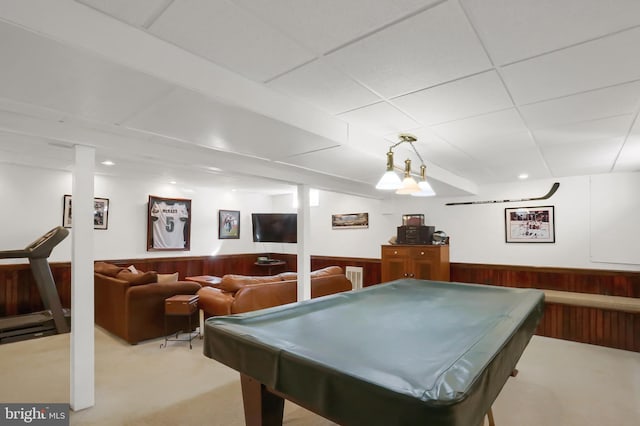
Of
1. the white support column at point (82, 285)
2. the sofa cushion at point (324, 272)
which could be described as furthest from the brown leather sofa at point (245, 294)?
the white support column at point (82, 285)

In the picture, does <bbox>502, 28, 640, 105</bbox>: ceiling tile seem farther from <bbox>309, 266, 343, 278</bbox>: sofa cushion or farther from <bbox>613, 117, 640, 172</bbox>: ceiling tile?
<bbox>309, 266, 343, 278</bbox>: sofa cushion

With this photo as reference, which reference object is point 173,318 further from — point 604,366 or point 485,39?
point 604,366

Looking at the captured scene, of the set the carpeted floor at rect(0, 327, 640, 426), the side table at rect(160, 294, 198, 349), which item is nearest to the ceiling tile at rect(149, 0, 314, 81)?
the carpeted floor at rect(0, 327, 640, 426)

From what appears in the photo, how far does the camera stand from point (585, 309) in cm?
469

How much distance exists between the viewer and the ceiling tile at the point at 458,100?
204cm

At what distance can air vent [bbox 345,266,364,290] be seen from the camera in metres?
6.91

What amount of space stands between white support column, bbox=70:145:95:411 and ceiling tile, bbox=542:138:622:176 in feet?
13.6

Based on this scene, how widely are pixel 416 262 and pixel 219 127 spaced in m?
4.06

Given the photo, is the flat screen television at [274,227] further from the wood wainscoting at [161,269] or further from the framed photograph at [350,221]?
the framed photograph at [350,221]

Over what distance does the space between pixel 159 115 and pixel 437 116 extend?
1931 mm

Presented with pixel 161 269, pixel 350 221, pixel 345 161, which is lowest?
pixel 161 269

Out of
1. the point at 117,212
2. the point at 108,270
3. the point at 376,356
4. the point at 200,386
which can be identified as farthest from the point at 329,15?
the point at 117,212

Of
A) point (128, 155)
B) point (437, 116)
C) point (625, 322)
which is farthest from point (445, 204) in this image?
point (128, 155)

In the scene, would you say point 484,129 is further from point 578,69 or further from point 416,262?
point 416,262
